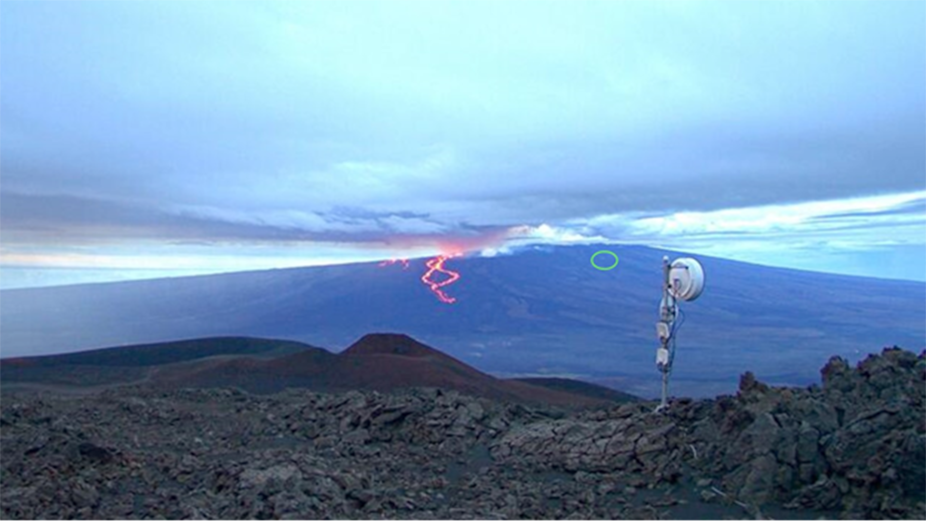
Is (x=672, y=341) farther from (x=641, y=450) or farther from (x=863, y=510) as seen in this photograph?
(x=863, y=510)

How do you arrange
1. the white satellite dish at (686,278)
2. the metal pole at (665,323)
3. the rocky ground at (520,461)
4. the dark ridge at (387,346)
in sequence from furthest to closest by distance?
the dark ridge at (387,346) → the metal pole at (665,323) → the white satellite dish at (686,278) → the rocky ground at (520,461)

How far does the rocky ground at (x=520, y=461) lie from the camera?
7.68 m

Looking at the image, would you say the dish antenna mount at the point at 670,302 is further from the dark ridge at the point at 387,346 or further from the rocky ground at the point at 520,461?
the dark ridge at the point at 387,346

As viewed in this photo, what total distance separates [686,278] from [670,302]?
1.49 ft

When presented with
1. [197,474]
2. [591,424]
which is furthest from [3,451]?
[591,424]

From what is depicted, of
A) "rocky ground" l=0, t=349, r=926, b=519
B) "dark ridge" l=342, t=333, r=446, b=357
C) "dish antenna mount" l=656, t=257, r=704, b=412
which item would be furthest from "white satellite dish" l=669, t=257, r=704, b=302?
"dark ridge" l=342, t=333, r=446, b=357

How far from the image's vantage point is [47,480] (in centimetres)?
923

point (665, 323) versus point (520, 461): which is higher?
point (665, 323)

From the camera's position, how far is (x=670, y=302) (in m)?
9.54

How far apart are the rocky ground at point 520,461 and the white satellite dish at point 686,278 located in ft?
4.26

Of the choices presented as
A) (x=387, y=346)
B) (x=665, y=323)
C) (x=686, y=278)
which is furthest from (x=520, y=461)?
(x=387, y=346)

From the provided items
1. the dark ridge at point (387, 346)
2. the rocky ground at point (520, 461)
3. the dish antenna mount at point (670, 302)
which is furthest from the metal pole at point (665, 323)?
the dark ridge at point (387, 346)

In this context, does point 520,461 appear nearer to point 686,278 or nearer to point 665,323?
point 665,323

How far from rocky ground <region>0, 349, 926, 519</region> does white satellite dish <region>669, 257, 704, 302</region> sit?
51.2 inches
